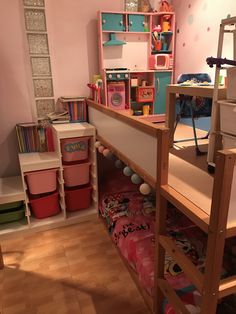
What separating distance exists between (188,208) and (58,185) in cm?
160

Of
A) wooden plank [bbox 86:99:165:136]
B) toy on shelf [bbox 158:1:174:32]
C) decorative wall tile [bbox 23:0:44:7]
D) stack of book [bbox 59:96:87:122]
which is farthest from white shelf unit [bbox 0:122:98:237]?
toy on shelf [bbox 158:1:174:32]

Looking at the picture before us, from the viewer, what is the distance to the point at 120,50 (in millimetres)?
2617

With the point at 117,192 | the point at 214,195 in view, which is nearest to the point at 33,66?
the point at 117,192

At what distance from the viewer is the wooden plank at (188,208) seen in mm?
958

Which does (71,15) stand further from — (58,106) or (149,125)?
(149,125)

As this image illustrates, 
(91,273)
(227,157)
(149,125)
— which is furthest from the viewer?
(91,273)

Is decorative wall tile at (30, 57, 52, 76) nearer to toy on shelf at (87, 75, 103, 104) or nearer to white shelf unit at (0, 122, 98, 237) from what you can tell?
toy on shelf at (87, 75, 103, 104)

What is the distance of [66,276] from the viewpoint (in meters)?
1.82

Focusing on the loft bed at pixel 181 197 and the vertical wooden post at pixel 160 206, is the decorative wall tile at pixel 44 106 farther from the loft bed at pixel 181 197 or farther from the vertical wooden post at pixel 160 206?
the vertical wooden post at pixel 160 206

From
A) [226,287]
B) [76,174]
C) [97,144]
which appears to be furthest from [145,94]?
[226,287]

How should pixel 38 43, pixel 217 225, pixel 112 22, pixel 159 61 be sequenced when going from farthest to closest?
pixel 159 61
pixel 112 22
pixel 38 43
pixel 217 225

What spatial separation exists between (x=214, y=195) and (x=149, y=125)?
52 centimetres

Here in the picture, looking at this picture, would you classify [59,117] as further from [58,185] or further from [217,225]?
[217,225]

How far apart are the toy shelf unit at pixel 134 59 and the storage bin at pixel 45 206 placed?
102 centimetres
